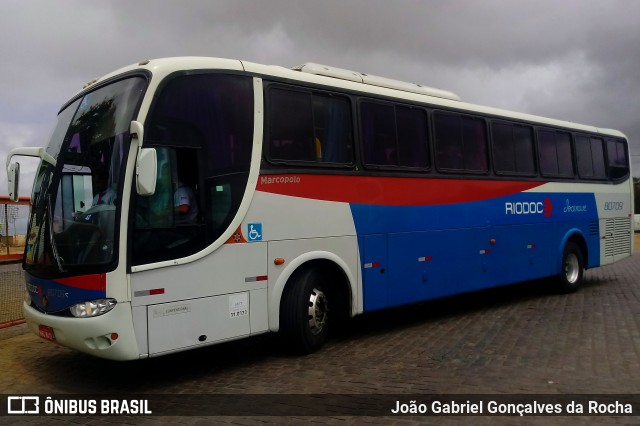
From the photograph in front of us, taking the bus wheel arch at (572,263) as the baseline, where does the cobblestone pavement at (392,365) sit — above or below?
below

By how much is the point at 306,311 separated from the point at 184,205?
2.04 metres

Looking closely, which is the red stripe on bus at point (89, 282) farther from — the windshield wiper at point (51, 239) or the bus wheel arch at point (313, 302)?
the bus wheel arch at point (313, 302)

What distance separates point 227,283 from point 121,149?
1757mm

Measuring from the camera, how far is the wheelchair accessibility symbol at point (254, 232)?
6445mm

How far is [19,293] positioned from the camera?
36.7 feet

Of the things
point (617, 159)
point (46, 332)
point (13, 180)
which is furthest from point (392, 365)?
point (617, 159)

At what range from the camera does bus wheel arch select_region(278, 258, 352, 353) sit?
686 cm

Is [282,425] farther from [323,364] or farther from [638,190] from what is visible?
[638,190]

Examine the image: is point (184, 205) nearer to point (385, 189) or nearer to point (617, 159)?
point (385, 189)

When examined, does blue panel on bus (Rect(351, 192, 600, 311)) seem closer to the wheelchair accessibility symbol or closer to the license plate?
the wheelchair accessibility symbol

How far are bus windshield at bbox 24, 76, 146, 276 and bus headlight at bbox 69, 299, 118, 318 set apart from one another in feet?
1.16

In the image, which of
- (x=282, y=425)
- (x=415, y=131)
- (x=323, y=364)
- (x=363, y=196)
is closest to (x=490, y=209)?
(x=415, y=131)

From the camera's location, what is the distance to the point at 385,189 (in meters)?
8.08

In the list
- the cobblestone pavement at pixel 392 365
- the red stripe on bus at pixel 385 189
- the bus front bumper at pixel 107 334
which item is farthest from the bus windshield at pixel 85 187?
the red stripe on bus at pixel 385 189
